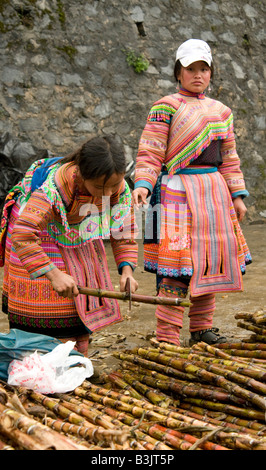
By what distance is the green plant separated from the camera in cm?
720

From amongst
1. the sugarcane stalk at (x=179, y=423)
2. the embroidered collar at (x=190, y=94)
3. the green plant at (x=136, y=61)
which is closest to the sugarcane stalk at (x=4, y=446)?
the sugarcane stalk at (x=179, y=423)

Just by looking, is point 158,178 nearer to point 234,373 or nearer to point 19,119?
point 234,373

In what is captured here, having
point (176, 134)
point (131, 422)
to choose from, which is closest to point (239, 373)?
point (131, 422)

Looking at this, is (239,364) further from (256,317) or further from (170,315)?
(170,315)

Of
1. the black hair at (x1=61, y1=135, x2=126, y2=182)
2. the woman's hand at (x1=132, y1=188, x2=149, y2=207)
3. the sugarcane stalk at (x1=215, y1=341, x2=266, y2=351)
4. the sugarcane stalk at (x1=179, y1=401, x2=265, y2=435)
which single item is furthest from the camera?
the woman's hand at (x1=132, y1=188, x2=149, y2=207)

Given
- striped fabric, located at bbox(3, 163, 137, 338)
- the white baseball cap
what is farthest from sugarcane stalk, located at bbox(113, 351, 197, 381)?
the white baseball cap

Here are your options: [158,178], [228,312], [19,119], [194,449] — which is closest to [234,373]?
[194,449]

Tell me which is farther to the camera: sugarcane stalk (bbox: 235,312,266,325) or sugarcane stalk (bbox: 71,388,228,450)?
sugarcane stalk (bbox: 235,312,266,325)

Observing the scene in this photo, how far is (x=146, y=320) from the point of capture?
395 centimetres

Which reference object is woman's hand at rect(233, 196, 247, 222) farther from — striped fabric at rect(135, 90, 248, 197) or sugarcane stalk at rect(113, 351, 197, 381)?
sugarcane stalk at rect(113, 351, 197, 381)

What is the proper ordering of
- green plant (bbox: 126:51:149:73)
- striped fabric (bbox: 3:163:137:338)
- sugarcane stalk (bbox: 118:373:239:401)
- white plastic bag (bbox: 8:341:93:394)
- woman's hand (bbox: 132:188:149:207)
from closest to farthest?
sugarcane stalk (bbox: 118:373:239:401), white plastic bag (bbox: 8:341:93:394), striped fabric (bbox: 3:163:137:338), woman's hand (bbox: 132:188:149:207), green plant (bbox: 126:51:149:73)

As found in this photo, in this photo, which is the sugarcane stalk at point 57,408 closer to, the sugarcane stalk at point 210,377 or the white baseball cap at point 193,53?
the sugarcane stalk at point 210,377

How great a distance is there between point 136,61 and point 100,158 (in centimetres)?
521

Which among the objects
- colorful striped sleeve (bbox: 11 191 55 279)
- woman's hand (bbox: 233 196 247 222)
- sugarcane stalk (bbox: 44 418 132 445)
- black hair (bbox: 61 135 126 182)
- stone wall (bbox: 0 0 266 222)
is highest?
stone wall (bbox: 0 0 266 222)
